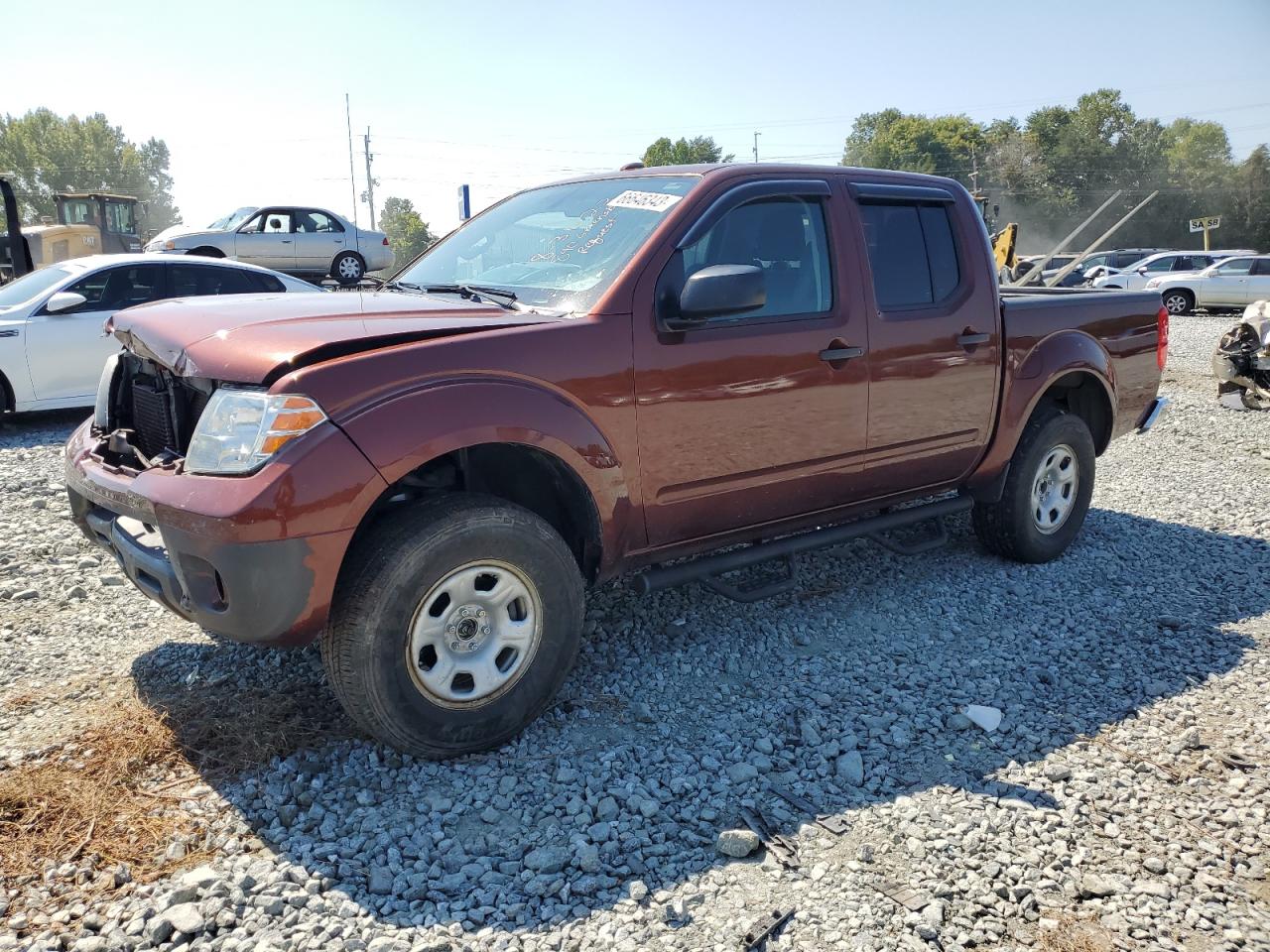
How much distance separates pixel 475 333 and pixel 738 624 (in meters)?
2.05

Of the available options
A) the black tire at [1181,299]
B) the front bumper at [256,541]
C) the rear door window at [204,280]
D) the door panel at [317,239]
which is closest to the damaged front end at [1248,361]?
the rear door window at [204,280]

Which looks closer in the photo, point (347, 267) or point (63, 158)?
point (347, 267)

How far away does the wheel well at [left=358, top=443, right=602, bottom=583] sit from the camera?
134 inches

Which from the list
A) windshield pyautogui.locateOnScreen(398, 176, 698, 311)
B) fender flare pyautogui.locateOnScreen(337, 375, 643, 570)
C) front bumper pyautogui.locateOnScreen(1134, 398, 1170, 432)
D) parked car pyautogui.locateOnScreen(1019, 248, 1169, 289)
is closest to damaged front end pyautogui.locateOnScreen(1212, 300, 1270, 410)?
front bumper pyautogui.locateOnScreen(1134, 398, 1170, 432)

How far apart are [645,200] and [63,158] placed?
128 metres

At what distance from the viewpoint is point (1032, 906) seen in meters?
2.65

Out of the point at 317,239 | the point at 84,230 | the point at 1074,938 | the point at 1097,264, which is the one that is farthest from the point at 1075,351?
the point at 1097,264

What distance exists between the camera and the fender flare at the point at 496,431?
296 cm

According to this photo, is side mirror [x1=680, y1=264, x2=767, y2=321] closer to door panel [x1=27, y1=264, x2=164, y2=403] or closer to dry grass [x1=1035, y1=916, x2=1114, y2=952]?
dry grass [x1=1035, y1=916, x2=1114, y2=952]

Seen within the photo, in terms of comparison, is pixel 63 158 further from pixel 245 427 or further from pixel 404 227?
pixel 245 427

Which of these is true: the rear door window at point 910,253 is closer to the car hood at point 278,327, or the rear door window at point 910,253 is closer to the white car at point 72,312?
the car hood at point 278,327

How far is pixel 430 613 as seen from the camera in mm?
3146

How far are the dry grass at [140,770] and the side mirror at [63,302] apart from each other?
6241 millimetres

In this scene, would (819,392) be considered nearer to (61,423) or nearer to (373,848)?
(373,848)
